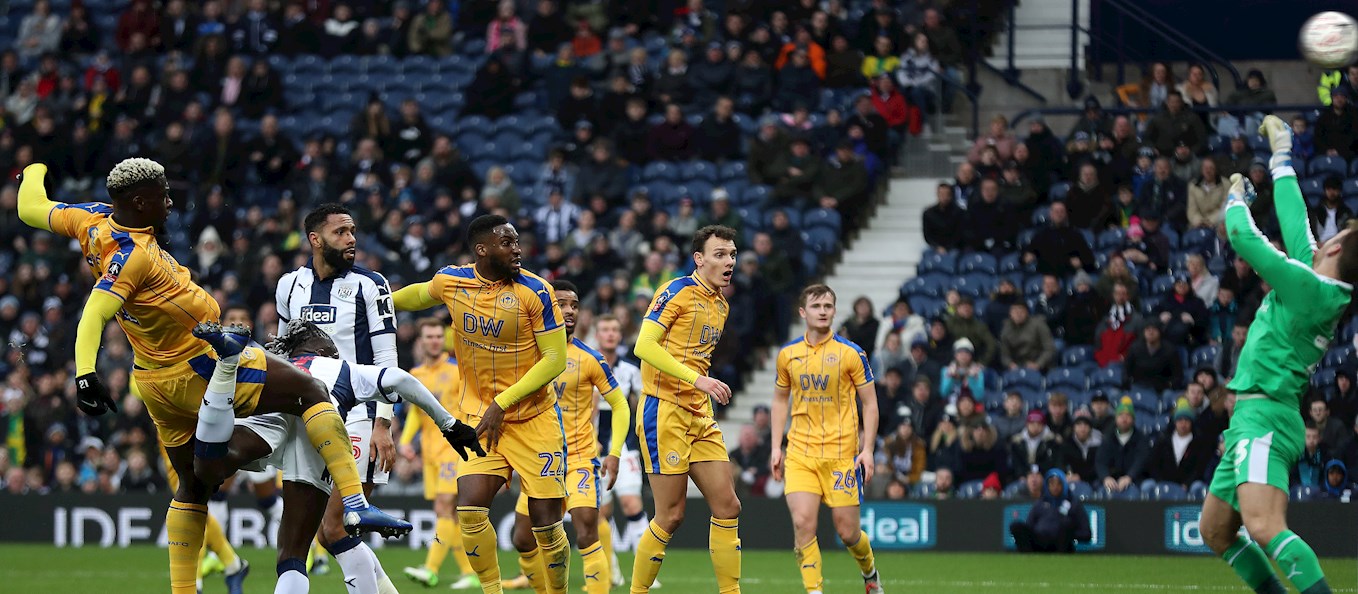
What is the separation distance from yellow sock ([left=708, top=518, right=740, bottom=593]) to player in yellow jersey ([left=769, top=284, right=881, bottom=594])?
4.62 ft

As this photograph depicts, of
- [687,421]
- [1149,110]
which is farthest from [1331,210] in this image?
[687,421]

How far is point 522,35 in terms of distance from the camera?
84.1 feet

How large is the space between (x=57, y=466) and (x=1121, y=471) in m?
13.2

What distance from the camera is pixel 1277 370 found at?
8422 millimetres

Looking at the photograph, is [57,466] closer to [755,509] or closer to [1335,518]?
[755,509]

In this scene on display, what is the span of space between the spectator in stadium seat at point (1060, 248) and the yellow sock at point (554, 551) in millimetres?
11249

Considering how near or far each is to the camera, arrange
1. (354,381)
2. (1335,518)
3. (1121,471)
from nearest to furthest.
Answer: (354,381)
(1335,518)
(1121,471)

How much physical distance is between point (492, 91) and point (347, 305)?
14.8 meters

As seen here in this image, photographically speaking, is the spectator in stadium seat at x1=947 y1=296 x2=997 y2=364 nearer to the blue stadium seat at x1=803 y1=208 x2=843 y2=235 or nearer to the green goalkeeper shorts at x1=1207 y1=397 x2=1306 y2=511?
the blue stadium seat at x1=803 y1=208 x2=843 y2=235

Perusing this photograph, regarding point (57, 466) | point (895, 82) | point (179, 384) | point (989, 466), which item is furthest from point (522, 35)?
point (179, 384)

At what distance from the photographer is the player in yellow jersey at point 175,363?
8555 millimetres

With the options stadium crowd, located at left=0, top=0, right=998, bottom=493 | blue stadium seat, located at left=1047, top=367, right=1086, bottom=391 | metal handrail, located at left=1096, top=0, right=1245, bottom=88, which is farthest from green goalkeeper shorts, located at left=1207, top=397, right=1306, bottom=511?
metal handrail, located at left=1096, top=0, right=1245, bottom=88

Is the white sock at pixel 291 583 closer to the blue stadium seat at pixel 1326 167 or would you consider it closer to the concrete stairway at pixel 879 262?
the concrete stairway at pixel 879 262

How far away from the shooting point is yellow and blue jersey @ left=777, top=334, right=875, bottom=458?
1233 cm
